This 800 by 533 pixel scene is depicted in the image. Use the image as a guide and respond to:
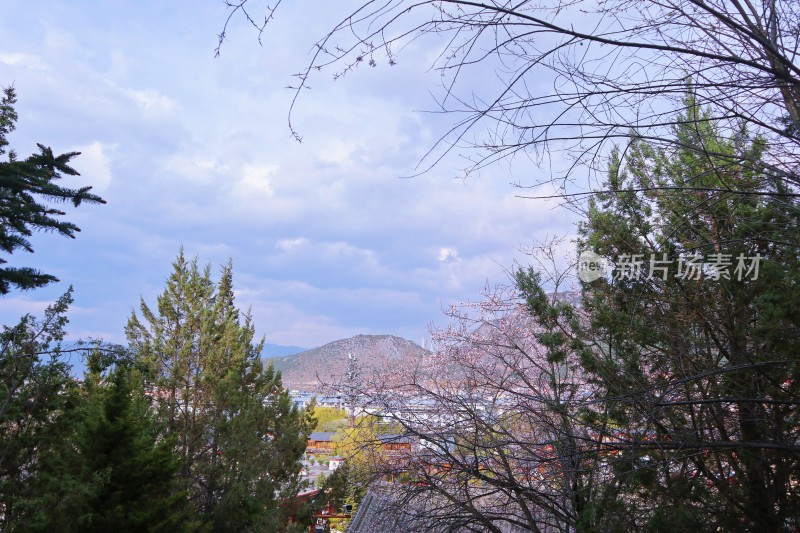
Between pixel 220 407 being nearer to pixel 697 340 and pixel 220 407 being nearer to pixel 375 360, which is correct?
pixel 375 360

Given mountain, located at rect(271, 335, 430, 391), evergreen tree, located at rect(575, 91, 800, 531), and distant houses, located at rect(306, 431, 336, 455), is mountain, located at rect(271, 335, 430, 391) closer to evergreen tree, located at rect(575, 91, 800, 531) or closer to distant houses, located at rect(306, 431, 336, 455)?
evergreen tree, located at rect(575, 91, 800, 531)

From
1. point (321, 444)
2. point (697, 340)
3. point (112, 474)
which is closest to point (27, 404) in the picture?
point (112, 474)

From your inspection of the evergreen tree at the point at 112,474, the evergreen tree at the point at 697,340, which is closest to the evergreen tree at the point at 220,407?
the evergreen tree at the point at 112,474

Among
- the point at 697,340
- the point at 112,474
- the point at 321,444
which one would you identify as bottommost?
the point at 321,444

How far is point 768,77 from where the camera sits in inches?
96.1

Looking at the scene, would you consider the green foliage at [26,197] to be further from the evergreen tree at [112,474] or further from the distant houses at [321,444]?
the distant houses at [321,444]

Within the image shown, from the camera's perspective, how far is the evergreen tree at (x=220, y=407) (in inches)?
506

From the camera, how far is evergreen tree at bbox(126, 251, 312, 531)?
42.2 ft

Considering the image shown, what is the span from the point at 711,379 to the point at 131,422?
27.8ft

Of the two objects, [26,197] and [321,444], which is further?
[321,444]

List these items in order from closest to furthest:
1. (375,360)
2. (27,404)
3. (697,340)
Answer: (697,340) → (27,404) → (375,360)

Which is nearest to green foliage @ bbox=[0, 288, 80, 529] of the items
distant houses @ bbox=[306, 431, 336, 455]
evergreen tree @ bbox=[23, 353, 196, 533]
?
evergreen tree @ bbox=[23, 353, 196, 533]

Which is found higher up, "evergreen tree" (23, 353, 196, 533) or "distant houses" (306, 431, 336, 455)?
"evergreen tree" (23, 353, 196, 533)

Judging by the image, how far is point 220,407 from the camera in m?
15.0
